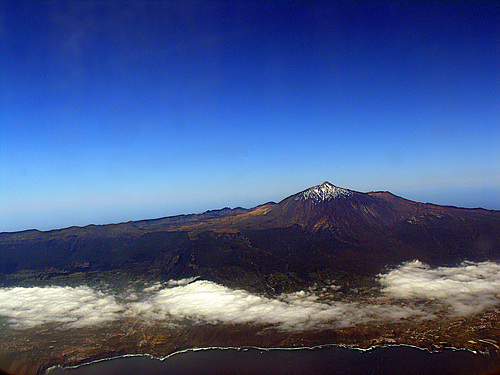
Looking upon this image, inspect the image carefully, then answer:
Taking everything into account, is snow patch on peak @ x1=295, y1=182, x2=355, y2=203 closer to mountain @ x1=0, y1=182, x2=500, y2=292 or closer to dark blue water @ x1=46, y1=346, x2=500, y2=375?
mountain @ x1=0, y1=182, x2=500, y2=292

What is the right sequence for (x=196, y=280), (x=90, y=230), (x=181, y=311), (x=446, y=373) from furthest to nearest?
(x=90, y=230) → (x=196, y=280) → (x=181, y=311) → (x=446, y=373)

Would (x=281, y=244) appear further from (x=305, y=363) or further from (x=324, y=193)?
(x=305, y=363)

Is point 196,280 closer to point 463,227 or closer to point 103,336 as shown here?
point 103,336

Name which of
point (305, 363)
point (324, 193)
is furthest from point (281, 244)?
point (305, 363)

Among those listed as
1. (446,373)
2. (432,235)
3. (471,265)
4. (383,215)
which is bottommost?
(446,373)

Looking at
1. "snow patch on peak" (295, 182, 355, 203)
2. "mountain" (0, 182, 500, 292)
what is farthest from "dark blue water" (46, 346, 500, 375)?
"snow patch on peak" (295, 182, 355, 203)

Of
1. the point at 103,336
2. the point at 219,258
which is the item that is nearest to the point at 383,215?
the point at 219,258
